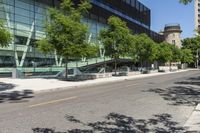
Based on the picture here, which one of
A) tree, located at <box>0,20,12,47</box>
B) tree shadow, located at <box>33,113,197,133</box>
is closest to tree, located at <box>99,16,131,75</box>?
tree, located at <box>0,20,12,47</box>

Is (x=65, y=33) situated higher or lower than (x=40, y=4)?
lower

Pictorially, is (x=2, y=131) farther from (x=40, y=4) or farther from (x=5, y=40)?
(x=40, y=4)

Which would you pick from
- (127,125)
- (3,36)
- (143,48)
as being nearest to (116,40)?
(143,48)

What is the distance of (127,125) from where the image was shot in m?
10.5

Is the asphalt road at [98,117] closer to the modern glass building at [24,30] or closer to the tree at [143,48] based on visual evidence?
the modern glass building at [24,30]

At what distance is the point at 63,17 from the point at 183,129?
2481cm

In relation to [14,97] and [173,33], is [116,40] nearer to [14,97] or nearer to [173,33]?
[14,97]

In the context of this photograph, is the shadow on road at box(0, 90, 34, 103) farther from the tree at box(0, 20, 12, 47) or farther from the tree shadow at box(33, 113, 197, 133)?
the tree shadow at box(33, 113, 197, 133)

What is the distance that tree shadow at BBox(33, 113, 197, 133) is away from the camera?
9680mm

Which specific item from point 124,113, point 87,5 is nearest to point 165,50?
point 87,5

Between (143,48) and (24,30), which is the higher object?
(24,30)

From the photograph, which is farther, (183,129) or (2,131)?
(183,129)

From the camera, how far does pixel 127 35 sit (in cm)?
4697

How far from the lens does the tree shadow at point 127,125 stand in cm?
968
